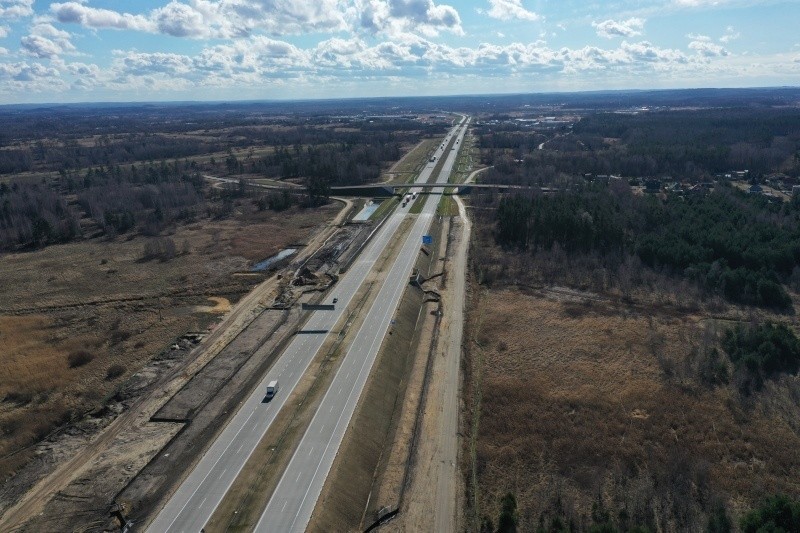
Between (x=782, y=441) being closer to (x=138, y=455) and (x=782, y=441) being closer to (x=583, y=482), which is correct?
(x=583, y=482)

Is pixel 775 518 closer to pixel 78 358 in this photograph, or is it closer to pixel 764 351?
pixel 764 351

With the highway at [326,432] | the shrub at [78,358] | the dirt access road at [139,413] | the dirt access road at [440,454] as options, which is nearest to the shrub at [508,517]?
the dirt access road at [440,454]

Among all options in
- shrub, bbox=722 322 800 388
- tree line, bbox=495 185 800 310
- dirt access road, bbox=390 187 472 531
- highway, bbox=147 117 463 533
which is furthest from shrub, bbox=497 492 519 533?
tree line, bbox=495 185 800 310

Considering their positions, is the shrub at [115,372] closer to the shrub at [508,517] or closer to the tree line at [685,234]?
the shrub at [508,517]

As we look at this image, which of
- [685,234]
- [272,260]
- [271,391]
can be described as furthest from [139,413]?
[685,234]

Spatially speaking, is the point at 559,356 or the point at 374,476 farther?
the point at 559,356

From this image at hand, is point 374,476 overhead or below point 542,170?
below

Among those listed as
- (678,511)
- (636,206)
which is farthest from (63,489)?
(636,206)
